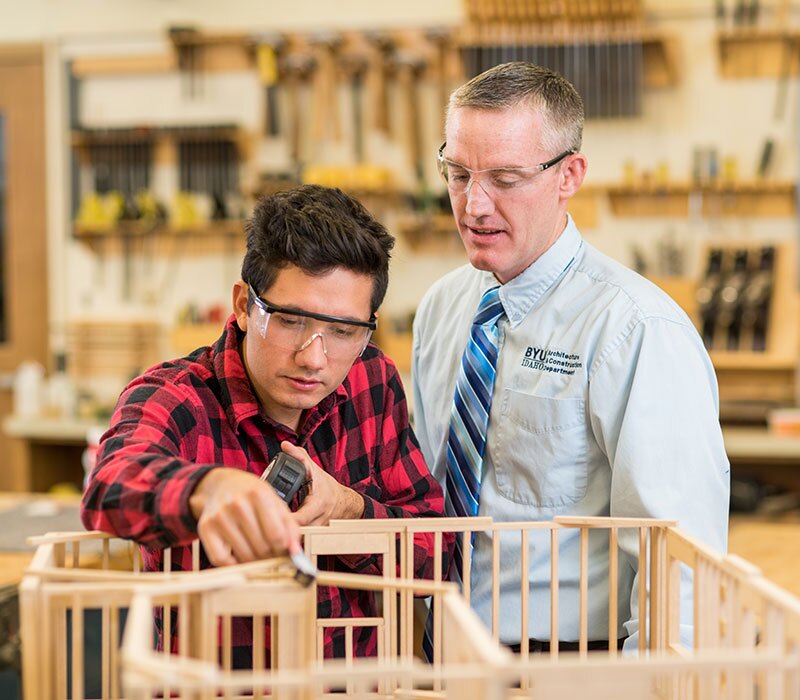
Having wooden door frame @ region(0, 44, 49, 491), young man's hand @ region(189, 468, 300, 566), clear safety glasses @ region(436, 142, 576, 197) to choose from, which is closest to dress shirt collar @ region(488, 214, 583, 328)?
clear safety glasses @ region(436, 142, 576, 197)

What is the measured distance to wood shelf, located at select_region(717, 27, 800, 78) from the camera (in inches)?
189

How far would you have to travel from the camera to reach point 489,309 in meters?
1.73

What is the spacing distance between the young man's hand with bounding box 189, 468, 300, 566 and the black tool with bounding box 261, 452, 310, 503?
173 mm

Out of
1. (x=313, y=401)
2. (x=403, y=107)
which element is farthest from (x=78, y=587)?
(x=403, y=107)

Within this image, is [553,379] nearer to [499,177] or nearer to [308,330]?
[499,177]

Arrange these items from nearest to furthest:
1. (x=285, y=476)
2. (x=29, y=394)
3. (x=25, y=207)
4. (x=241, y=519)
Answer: (x=241, y=519) < (x=285, y=476) < (x=29, y=394) < (x=25, y=207)

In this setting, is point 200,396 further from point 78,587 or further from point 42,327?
point 42,327

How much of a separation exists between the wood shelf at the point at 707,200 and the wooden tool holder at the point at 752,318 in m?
0.16

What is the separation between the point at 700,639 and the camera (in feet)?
3.53

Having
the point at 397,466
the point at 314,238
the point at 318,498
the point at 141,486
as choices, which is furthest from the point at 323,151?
the point at 141,486

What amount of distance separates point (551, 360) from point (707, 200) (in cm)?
357

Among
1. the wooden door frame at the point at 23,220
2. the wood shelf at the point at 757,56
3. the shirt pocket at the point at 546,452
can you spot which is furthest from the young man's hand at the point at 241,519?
the wooden door frame at the point at 23,220

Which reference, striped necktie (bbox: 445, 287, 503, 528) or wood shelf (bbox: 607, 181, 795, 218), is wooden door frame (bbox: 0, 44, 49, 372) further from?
striped necktie (bbox: 445, 287, 503, 528)

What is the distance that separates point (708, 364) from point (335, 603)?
0.63 metres
